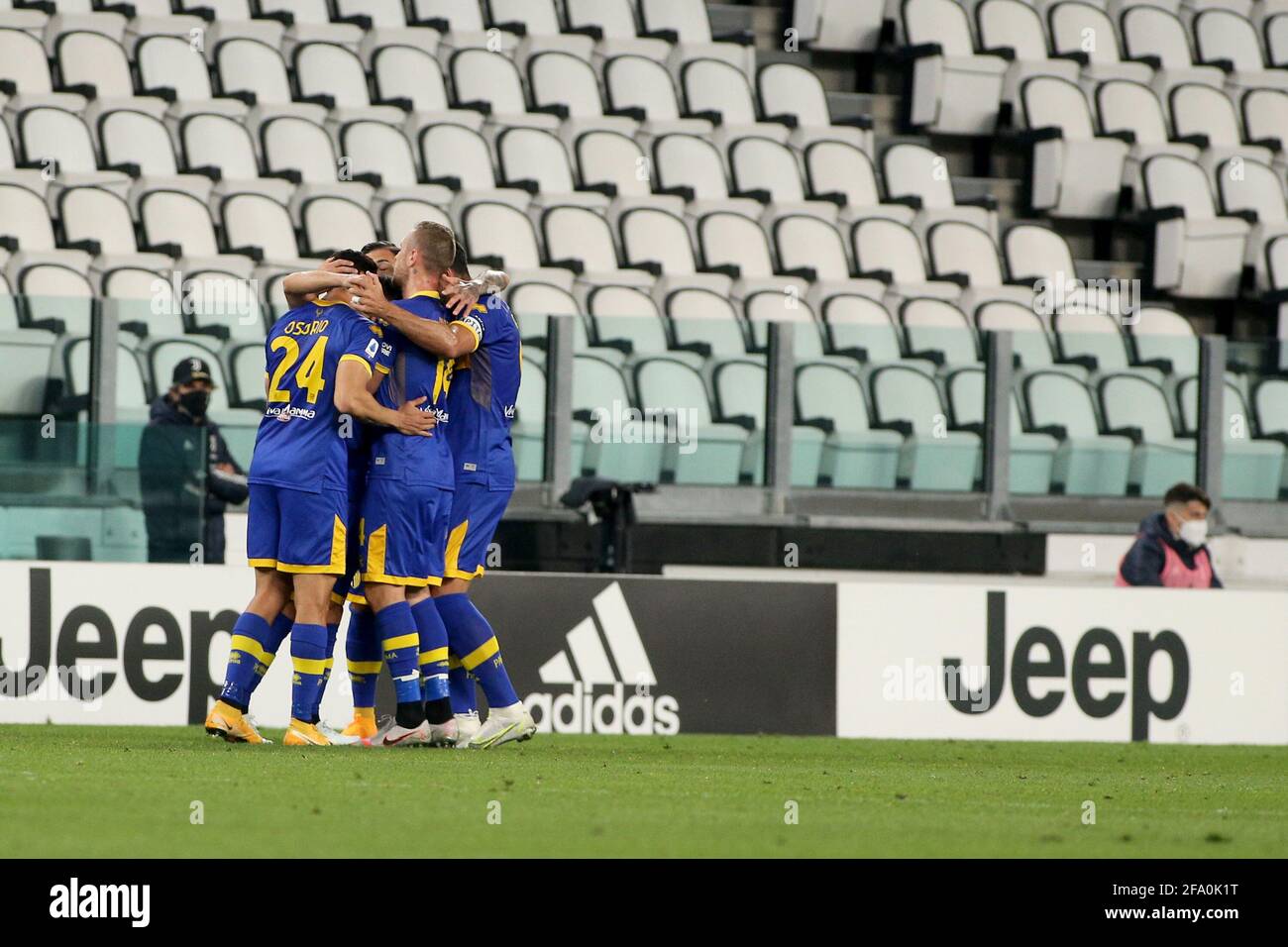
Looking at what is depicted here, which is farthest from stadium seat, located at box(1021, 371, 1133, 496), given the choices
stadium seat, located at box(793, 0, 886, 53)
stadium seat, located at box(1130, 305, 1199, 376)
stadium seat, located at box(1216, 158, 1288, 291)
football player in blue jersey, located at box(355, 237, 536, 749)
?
stadium seat, located at box(793, 0, 886, 53)

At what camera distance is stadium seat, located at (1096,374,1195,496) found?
1359 centimetres

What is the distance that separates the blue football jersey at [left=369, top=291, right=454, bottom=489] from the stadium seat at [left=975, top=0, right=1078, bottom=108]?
12.1m

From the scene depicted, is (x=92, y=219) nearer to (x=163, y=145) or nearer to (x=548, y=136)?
(x=163, y=145)

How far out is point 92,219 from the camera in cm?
1494

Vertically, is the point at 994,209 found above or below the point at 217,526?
above

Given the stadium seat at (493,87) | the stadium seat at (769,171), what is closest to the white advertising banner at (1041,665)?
the stadium seat at (769,171)

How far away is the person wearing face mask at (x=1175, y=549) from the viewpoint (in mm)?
12727

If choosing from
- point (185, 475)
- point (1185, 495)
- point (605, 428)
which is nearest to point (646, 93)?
point (605, 428)

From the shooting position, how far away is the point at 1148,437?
44.9 ft

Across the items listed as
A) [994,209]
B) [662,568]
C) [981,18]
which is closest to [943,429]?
[662,568]

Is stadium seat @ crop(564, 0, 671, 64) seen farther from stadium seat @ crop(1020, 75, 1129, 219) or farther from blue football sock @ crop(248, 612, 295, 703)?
blue football sock @ crop(248, 612, 295, 703)

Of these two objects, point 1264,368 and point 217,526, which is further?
point 1264,368

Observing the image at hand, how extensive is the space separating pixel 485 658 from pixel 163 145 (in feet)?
27.3

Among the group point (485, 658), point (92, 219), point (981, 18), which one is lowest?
point (485, 658)
